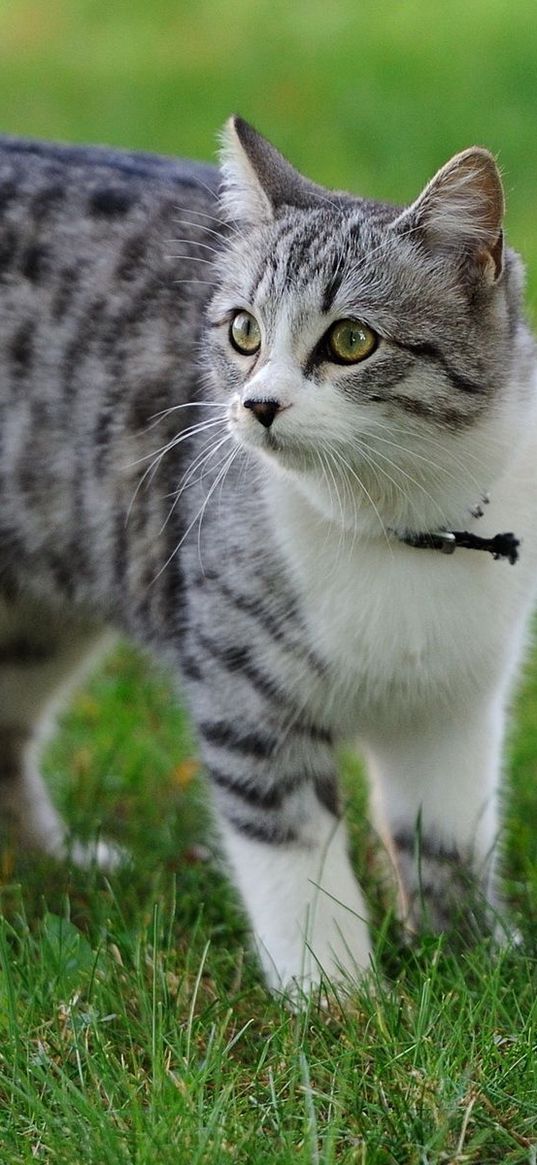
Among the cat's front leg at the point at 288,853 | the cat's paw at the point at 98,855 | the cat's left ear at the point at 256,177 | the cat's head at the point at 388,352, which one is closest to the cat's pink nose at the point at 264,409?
the cat's head at the point at 388,352

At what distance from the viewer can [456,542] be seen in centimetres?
253

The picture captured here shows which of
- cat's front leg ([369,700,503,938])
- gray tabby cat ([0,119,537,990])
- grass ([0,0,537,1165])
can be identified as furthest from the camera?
cat's front leg ([369,700,503,938])

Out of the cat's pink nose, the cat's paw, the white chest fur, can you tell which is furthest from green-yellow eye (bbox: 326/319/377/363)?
the cat's paw

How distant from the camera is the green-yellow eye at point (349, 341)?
2.33 m

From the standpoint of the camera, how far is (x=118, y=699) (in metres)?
4.14

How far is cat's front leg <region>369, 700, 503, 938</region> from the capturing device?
2871mm

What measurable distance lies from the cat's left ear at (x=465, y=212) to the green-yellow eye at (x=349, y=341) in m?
0.19

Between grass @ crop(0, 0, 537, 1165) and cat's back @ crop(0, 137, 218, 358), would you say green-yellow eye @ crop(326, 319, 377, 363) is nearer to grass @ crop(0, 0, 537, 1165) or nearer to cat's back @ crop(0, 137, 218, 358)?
cat's back @ crop(0, 137, 218, 358)

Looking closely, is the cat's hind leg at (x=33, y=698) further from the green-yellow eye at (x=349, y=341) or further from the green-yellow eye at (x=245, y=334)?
the green-yellow eye at (x=349, y=341)

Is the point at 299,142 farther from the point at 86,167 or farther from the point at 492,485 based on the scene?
the point at 492,485

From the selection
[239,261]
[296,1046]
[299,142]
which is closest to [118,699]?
[239,261]

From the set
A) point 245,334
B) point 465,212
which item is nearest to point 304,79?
point 245,334

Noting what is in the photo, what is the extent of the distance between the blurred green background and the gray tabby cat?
3.09 meters

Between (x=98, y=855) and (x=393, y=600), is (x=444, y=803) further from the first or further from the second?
(x=98, y=855)
